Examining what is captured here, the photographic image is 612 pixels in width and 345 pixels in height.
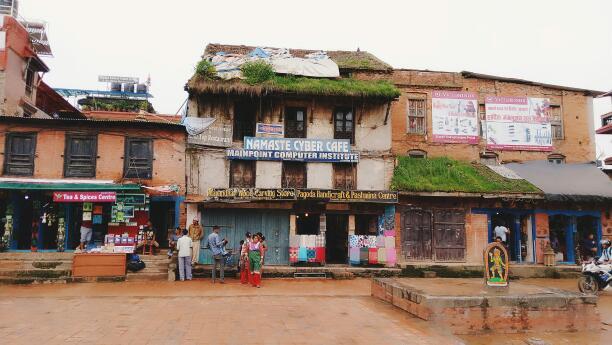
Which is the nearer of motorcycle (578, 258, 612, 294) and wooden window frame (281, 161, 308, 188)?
motorcycle (578, 258, 612, 294)

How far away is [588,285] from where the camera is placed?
13195 millimetres

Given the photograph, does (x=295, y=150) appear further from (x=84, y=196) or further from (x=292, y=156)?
(x=84, y=196)

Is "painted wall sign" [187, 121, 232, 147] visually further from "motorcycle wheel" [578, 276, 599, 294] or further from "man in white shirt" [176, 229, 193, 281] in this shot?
"motorcycle wheel" [578, 276, 599, 294]

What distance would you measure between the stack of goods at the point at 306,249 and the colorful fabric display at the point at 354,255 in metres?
1.26

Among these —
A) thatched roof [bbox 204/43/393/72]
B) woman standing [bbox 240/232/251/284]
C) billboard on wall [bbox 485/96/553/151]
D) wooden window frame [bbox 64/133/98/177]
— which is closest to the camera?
woman standing [bbox 240/232/251/284]

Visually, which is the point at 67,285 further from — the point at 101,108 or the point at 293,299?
the point at 101,108

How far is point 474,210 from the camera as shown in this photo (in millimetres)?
19203

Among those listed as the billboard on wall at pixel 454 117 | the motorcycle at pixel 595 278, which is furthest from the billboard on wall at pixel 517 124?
the motorcycle at pixel 595 278

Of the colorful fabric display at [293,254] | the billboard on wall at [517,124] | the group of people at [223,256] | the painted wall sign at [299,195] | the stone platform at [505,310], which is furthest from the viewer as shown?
the billboard on wall at [517,124]

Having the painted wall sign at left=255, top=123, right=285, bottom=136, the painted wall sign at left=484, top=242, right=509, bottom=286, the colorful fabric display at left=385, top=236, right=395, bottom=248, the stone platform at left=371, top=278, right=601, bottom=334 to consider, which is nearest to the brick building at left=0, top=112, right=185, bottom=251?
the painted wall sign at left=255, top=123, right=285, bottom=136

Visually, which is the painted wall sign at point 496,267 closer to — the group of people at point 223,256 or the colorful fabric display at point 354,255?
the group of people at point 223,256

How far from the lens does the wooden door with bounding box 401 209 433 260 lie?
61.6ft

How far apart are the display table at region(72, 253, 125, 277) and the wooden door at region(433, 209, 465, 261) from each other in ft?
43.3

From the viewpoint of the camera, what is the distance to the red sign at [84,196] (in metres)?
15.9
